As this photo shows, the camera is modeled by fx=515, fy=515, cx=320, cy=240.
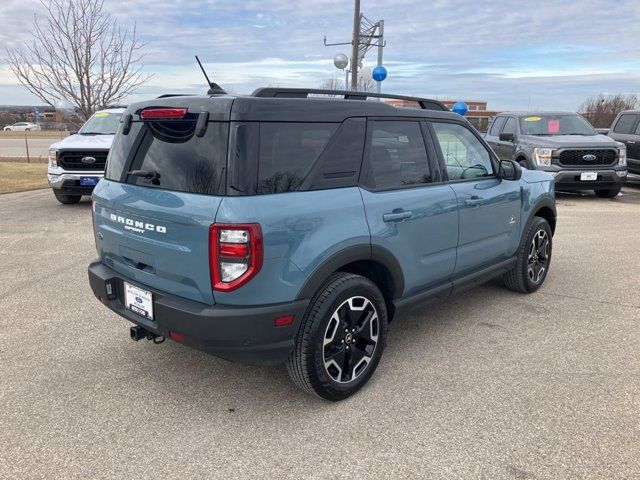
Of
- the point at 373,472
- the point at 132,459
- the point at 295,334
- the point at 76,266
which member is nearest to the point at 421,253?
the point at 295,334

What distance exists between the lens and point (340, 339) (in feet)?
10.2

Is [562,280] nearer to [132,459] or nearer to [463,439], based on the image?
[463,439]

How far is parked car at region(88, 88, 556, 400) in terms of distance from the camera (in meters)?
2.63

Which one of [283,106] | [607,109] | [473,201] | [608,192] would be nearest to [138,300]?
[283,106]

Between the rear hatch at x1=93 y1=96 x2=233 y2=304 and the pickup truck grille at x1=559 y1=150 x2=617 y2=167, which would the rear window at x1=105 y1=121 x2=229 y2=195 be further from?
the pickup truck grille at x1=559 y1=150 x2=617 y2=167

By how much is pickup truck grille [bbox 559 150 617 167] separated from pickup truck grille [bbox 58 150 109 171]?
8.80 m

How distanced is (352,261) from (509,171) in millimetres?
2085

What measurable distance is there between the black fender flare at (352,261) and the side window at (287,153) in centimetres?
46

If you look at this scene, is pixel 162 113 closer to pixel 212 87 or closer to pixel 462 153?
pixel 212 87

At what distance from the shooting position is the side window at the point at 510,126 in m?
11.8

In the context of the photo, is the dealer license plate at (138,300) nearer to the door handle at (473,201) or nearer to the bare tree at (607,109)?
the door handle at (473,201)

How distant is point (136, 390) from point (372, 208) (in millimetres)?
1870

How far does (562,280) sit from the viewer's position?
553cm

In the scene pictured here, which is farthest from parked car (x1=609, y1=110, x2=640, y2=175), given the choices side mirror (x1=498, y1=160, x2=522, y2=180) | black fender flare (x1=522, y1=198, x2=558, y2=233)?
side mirror (x1=498, y1=160, x2=522, y2=180)
